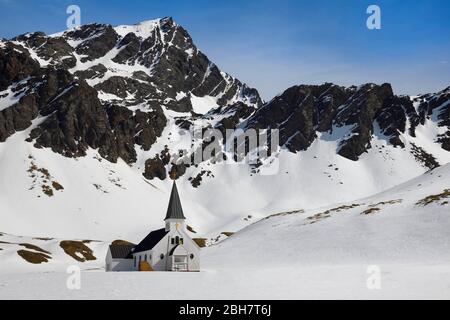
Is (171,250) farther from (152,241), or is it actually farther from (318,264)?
(318,264)

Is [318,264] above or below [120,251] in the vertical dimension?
below

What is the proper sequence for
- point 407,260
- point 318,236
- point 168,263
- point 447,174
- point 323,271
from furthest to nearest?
1. point 447,174
2. point 318,236
3. point 168,263
4. point 407,260
5. point 323,271

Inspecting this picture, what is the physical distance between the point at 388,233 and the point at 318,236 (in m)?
11.1

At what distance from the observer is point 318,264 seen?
66.3m

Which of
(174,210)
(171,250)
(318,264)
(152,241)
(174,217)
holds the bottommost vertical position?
(318,264)

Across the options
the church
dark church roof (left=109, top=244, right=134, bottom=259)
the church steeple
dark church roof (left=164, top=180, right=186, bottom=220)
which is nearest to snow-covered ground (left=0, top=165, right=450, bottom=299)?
the church

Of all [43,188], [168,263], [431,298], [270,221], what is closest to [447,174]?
[270,221]

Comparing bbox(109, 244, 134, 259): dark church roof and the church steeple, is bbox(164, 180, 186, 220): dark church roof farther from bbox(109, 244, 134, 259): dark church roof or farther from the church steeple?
bbox(109, 244, 134, 259): dark church roof

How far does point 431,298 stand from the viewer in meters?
35.2

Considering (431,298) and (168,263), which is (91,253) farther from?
(431,298)

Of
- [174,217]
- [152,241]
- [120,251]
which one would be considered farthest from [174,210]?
[120,251]

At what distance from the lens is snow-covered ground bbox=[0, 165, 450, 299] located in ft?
133

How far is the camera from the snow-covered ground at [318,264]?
40.7m
